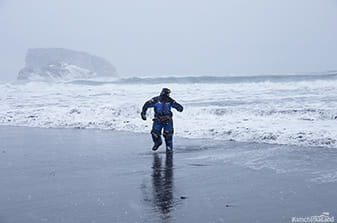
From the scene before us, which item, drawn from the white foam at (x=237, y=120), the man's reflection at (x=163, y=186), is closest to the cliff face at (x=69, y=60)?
the white foam at (x=237, y=120)

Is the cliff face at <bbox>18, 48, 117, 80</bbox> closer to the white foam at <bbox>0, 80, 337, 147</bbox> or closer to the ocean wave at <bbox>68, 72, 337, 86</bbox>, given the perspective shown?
the ocean wave at <bbox>68, 72, 337, 86</bbox>

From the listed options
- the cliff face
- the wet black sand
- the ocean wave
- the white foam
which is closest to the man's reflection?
the wet black sand

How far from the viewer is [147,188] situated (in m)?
7.29

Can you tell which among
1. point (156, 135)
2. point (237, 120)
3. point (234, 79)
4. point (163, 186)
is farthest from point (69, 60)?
point (163, 186)

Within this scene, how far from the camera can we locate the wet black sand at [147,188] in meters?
5.83

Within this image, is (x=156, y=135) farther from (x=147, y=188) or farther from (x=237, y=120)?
(x=237, y=120)

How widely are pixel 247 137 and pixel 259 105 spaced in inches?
373

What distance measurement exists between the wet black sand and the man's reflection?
13 mm

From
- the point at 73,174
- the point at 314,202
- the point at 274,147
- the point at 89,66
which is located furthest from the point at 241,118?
the point at 89,66

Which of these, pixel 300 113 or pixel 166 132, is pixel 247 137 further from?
pixel 300 113

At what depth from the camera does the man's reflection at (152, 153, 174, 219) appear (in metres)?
6.15

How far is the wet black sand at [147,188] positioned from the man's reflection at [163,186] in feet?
0.04

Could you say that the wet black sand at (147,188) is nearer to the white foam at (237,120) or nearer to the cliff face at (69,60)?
the white foam at (237,120)

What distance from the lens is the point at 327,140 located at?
11.6 meters
